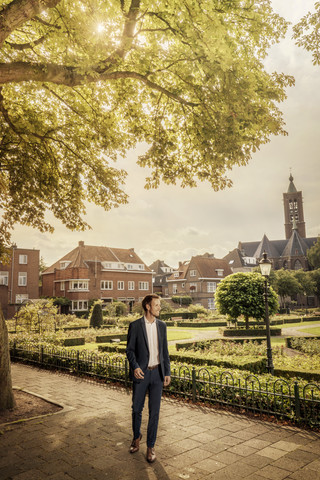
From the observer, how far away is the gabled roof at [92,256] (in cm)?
4881

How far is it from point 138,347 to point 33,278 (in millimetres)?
44114

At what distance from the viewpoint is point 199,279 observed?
202ft

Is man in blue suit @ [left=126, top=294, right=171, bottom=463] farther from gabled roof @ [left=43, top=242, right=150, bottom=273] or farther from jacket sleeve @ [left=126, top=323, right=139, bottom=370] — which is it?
gabled roof @ [left=43, top=242, right=150, bottom=273]

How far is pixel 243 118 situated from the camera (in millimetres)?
6785

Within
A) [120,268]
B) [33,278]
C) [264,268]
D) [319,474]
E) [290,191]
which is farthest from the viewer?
[290,191]

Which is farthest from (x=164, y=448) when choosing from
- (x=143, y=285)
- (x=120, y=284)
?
(x=143, y=285)

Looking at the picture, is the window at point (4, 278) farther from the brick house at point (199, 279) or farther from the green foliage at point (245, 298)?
the brick house at point (199, 279)

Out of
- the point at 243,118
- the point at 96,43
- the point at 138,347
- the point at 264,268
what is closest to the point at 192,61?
the point at 243,118

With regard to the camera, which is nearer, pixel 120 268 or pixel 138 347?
pixel 138 347

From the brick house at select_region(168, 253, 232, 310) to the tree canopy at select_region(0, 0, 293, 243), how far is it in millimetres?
50653

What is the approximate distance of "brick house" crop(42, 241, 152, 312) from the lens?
155 feet

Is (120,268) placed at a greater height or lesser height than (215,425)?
greater

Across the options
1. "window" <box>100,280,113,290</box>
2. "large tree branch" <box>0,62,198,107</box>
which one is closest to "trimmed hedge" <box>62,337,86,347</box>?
"large tree branch" <box>0,62,198,107</box>

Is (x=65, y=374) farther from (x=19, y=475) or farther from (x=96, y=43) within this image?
(x=96, y=43)
